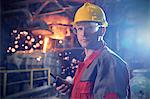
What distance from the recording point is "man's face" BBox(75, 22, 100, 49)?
263 cm

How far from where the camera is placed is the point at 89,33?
2.63 meters

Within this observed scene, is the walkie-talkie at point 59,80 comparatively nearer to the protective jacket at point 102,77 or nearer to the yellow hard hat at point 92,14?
the protective jacket at point 102,77

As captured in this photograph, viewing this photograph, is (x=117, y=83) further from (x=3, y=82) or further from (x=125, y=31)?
(x=3, y=82)

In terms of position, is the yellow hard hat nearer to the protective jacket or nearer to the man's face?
the man's face

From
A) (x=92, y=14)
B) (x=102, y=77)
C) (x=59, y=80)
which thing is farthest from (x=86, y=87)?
(x=92, y=14)

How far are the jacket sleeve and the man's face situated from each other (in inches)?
7.0

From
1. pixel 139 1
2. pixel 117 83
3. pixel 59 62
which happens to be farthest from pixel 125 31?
pixel 59 62

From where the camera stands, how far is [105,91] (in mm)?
2506

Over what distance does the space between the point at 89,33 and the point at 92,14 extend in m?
0.17

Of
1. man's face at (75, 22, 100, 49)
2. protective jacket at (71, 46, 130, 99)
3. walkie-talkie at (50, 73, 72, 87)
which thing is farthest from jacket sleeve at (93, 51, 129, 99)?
walkie-talkie at (50, 73, 72, 87)

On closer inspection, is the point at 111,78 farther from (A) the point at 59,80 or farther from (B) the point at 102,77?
(A) the point at 59,80

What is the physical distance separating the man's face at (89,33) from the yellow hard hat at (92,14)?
1.8 inches

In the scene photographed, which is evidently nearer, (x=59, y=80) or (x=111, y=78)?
(x=111, y=78)

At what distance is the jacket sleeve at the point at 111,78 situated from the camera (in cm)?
251
